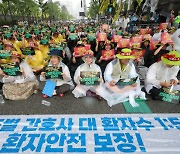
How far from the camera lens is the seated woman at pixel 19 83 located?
409 centimetres

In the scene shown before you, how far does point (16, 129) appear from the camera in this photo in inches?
118

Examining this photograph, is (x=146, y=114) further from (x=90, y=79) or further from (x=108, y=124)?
(x=90, y=79)

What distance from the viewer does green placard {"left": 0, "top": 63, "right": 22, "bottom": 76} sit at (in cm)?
403

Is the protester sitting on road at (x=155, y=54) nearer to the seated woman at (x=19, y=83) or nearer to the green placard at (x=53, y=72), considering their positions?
the green placard at (x=53, y=72)

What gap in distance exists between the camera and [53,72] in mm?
4047

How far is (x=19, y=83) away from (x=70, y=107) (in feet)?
4.39

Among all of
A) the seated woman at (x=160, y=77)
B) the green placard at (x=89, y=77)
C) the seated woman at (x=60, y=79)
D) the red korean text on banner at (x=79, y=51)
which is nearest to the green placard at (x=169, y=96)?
the seated woman at (x=160, y=77)

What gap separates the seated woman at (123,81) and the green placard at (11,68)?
6.63 feet

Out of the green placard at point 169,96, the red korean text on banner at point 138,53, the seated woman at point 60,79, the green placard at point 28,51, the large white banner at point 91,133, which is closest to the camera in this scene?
the large white banner at point 91,133

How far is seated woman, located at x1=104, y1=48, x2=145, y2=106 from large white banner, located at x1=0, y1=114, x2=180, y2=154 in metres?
0.72

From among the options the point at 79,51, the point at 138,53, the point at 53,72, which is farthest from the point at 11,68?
the point at 138,53

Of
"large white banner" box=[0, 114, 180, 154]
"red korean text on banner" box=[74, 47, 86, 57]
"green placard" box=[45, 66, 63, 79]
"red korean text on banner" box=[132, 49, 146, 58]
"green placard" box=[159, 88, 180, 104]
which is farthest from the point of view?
"red korean text on banner" box=[132, 49, 146, 58]

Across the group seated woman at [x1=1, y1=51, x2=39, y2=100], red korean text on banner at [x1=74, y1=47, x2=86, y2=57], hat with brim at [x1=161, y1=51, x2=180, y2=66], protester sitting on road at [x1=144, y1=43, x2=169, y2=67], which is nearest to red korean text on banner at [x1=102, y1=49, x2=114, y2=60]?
red korean text on banner at [x1=74, y1=47, x2=86, y2=57]

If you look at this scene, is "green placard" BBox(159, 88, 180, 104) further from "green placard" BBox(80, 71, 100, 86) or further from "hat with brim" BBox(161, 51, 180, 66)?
"green placard" BBox(80, 71, 100, 86)
